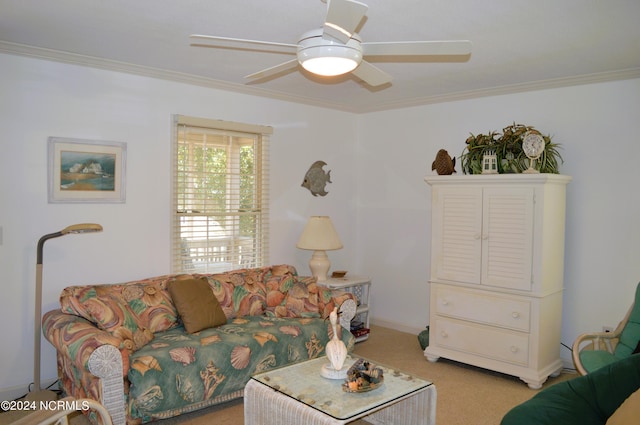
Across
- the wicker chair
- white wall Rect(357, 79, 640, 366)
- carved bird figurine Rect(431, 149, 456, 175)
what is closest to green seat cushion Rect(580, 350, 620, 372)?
the wicker chair

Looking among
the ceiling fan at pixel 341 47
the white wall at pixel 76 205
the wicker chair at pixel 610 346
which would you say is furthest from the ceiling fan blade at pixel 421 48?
the white wall at pixel 76 205

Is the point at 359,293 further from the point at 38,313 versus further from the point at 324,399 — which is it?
the point at 38,313

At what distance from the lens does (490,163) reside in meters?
4.28

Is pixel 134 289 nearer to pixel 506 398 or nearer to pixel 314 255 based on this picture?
pixel 314 255

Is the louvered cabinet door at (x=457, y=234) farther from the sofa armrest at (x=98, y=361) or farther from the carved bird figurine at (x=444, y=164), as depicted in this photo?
the sofa armrest at (x=98, y=361)

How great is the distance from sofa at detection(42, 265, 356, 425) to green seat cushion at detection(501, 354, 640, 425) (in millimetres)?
1913

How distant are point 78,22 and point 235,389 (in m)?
2.53

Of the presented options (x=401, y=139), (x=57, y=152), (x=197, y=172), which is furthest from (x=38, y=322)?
(x=401, y=139)

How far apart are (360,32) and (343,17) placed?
1026 mm

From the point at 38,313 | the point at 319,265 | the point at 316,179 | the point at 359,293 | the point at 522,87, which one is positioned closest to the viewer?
the point at 38,313

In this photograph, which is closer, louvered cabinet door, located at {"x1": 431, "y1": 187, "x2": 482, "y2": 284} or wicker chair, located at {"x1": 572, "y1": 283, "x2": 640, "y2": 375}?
wicker chair, located at {"x1": 572, "y1": 283, "x2": 640, "y2": 375}

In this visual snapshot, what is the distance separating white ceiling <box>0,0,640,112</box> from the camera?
270 cm

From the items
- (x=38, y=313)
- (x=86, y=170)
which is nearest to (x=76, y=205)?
(x=86, y=170)

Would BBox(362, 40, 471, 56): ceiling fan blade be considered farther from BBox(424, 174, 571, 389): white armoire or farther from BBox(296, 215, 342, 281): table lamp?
BBox(296, 215, 342, 281): table lamp
